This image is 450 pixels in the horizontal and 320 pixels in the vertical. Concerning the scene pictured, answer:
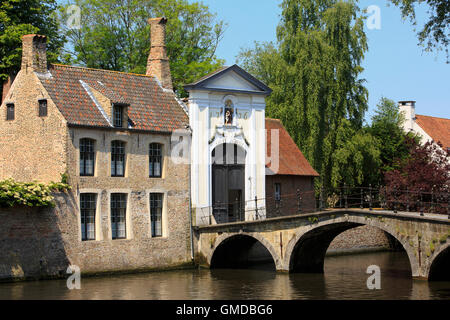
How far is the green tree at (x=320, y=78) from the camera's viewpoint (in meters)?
36.5

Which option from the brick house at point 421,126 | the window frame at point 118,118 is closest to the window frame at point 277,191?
the window frame at point 118,118

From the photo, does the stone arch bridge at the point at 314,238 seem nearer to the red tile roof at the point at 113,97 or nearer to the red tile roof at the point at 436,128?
the red tile roof at the point at 113,97

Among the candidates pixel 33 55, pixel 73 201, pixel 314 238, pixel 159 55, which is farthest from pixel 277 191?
pixel 33 55

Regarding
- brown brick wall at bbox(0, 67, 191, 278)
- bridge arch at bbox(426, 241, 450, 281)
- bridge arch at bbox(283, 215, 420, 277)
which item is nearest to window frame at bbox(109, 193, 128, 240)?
brown brick wall at bbox(0, 67, 191, 278)

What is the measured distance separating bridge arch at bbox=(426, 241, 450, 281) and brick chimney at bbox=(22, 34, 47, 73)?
1309 centimetres

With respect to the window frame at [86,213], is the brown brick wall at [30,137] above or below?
above

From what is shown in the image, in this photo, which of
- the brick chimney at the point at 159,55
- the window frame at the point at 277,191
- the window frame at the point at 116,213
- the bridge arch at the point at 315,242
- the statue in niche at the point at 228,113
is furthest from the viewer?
the window frame at the point at 277,191

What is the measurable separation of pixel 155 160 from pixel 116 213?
2.34m

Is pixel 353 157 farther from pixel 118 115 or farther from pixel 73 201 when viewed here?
pixel 73 201

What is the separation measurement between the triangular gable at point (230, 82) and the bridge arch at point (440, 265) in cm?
972

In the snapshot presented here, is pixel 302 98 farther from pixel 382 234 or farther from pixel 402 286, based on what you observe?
pixel 402 286

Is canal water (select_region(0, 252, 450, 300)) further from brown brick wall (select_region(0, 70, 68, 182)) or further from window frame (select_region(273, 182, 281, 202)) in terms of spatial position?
window frame (select_region(273, 182, 281, 202))
